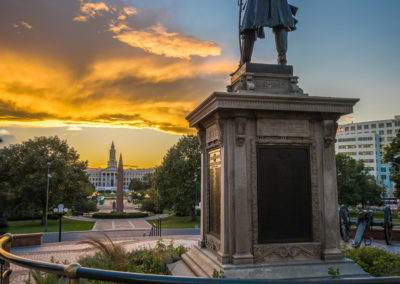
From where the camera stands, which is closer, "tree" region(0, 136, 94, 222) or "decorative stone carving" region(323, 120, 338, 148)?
"decorative stone carving" region(323, 120, 338, 148)

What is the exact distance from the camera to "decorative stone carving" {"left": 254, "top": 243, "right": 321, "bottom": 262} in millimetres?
7516

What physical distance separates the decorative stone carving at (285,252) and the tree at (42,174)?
Answer: 4097 centimetres

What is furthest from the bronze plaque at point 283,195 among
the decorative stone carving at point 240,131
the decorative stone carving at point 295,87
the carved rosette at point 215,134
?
the decorative stone carving at point 295,87

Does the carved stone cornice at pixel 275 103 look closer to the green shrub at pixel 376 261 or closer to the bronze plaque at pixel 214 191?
the bronze plaque at pixel 214 191

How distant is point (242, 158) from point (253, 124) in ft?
2.83

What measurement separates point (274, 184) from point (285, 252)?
4.94 feet

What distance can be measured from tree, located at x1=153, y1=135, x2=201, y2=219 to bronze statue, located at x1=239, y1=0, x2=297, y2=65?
3232 centimetres

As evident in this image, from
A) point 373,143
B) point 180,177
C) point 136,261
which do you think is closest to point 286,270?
point 136,261

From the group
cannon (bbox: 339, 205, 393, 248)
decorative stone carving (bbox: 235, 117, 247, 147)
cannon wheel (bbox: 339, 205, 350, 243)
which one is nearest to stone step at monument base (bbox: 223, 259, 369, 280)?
decorative stone carving (bbox: 235, 117, 247, 147)

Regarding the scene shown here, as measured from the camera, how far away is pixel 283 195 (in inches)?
310

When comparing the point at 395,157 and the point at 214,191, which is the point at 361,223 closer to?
the point at 214,191

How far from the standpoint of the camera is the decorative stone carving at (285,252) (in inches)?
296

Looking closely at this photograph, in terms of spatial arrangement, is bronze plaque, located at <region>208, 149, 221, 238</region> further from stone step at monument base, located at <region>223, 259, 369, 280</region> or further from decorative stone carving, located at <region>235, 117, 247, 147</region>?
stone step at monument base, located at <region>223, 259, 369, 280</region>

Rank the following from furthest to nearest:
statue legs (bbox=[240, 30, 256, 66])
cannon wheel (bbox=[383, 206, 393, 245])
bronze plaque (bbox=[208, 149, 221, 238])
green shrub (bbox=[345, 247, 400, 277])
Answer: cannon wheel (bbox=[383, 206, 393, 245])
statue legs (bbox=[240, 30, 256, 66])
bronze plaque (bbox=[208, 149, 221, 238])
green shrub (bbox=[345, 247, 400, 277])
